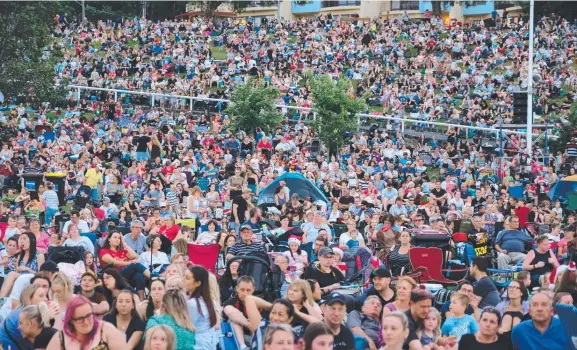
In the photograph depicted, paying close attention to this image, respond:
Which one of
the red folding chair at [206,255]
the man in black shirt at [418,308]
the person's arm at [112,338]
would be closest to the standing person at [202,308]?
the person's arm at [112,338]

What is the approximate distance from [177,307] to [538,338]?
10.0 feet

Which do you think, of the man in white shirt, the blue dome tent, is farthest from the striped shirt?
the man in white shirt

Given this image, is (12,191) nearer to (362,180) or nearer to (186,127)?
(362,180)

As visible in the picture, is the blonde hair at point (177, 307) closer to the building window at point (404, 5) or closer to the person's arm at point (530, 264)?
the person's arm at point (530, 264)

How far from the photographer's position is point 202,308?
392 inches

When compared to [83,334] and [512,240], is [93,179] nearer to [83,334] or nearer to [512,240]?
[512,240]

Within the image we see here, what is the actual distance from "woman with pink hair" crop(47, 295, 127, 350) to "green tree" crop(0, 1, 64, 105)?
24.9 metres

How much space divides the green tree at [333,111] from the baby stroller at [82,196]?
914 centimetres

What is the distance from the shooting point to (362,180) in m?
26.4

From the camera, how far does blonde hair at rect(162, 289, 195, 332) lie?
942 centimetres

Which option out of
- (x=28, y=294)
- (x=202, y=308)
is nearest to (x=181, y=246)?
(x=28, y=294)

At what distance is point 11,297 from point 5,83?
2256 cm

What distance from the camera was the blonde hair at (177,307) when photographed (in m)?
9.42

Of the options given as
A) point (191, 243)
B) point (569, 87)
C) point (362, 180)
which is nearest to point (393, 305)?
point (191, 243)
